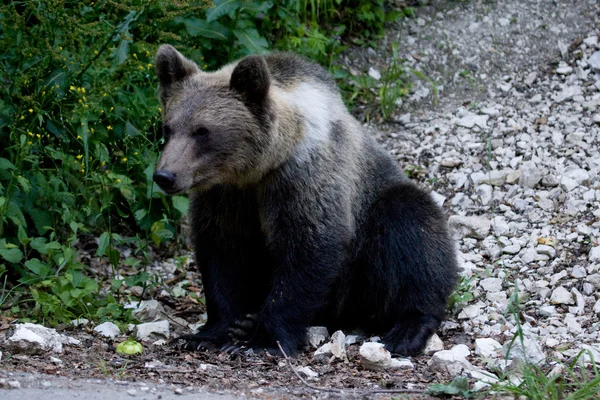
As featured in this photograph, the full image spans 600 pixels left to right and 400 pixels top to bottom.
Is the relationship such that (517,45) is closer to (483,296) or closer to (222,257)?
(483,296)

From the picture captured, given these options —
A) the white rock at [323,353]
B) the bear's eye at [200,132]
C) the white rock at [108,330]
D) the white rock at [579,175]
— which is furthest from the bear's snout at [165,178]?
the white rock at [579,175]

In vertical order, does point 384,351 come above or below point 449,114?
below

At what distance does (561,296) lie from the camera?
743cm

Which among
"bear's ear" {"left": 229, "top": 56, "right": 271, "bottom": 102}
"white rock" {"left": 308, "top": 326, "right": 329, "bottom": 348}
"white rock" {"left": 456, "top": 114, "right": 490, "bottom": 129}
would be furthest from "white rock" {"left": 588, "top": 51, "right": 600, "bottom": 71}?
"bear's ear" {"left": 229, "top": 56, "right": 271, "bottom": 102}

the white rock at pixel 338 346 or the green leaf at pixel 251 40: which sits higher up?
the green leaf at pixel 251 40

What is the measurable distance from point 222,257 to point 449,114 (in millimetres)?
4640

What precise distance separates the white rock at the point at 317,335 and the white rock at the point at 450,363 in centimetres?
102

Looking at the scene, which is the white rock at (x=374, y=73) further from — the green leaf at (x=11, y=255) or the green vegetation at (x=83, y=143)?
the green leaf at (x=11, y=255)

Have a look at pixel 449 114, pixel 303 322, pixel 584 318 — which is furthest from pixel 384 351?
pixel 449 114

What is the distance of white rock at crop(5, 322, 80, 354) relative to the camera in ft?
20.1

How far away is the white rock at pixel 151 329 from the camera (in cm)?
704

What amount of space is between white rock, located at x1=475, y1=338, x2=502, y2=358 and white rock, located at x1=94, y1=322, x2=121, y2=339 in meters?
2.75

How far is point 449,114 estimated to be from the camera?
1076 centimetres

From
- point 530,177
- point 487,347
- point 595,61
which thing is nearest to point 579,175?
point 530,177
